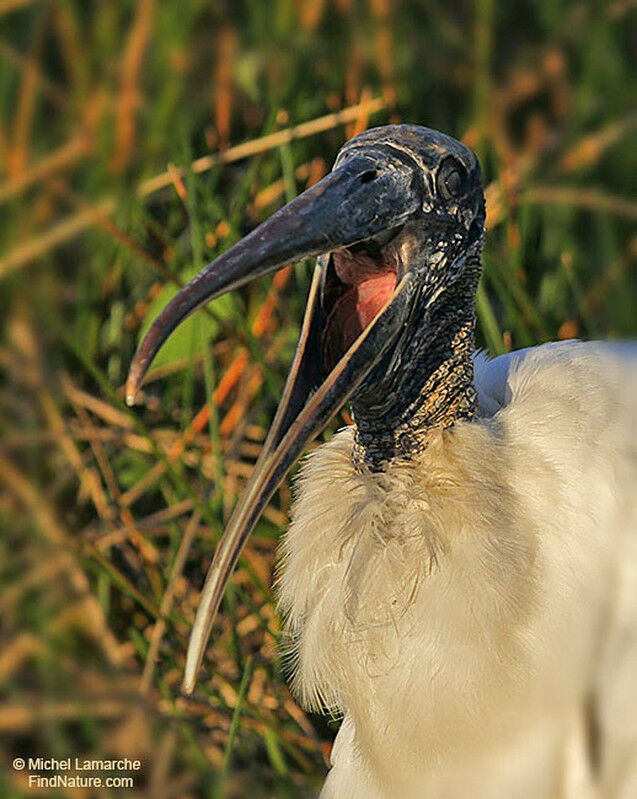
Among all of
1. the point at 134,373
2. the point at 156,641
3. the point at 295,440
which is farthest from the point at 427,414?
the point at 156,641

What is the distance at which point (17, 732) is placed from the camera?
210 cm

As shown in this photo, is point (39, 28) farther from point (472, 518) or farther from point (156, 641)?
point (472, 518)

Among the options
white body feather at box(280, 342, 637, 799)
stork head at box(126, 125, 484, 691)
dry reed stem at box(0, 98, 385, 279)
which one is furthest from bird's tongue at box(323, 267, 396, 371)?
dry reed stem at box(0, 98, 385, 279)

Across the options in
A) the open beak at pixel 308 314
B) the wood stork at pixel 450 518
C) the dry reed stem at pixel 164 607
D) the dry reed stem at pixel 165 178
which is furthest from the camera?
the dry reed stem at pixel 165 178

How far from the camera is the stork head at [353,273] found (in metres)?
1.17

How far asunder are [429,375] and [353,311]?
0.32ft

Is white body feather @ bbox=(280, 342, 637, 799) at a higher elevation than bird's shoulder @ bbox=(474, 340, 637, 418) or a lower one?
lower

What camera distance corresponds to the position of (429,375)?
1.33 metres

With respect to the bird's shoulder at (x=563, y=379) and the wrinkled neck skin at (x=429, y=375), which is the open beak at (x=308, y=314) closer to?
the wrinkled neck skin at (x=429, y=375)

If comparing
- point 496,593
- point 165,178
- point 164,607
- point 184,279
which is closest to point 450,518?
point 496,593

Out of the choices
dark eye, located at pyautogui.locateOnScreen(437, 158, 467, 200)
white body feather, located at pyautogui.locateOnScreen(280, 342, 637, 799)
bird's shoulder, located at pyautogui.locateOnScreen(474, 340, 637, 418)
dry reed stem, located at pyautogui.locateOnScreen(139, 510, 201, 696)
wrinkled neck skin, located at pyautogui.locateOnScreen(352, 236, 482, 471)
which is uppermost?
dark eye, located at pyautogui.locateOnScreen(437, 158, 467, 200)

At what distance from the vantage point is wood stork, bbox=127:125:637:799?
4.14 ft

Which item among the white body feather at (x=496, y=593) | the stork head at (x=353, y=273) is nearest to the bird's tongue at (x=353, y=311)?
the stork head at (x=353, y=273)

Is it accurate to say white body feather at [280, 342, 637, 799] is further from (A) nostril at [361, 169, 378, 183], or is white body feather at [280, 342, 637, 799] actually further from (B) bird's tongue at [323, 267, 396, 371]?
(A) nostril at [361, 169, 378, 183]
